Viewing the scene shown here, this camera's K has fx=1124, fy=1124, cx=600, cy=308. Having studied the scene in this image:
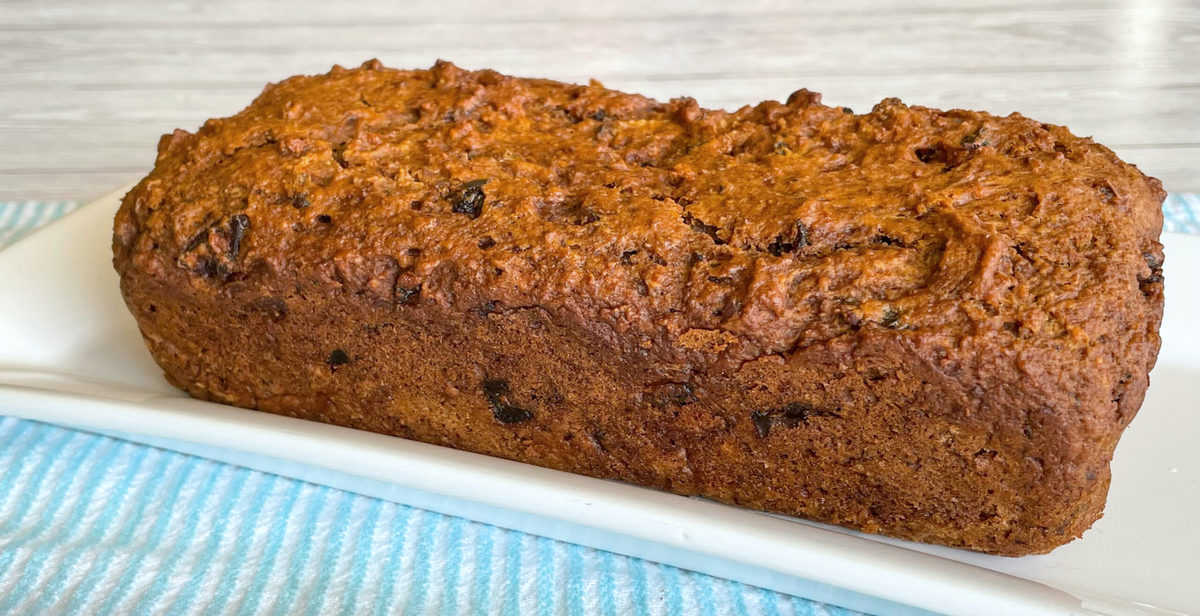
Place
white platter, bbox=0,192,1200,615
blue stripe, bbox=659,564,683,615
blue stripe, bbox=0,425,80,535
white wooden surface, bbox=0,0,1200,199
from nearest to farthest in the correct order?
1. white platter, bbox=0,192,1200,615
2. blue stripe, bbox=659,564,683,615
3. blue stripe, bbox=0,425,80,535
4. white wooden surface, bbox=0,0,1200,199

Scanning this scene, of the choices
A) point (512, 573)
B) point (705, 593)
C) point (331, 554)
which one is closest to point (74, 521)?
point (331, 554)

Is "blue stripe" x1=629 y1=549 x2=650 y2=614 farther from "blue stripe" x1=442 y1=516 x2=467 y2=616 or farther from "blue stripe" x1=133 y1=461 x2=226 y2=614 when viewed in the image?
"blue stripe" x1=133 y1=461 x2=226 y2=614

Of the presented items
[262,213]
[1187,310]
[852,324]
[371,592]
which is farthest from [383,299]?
[1187,310]

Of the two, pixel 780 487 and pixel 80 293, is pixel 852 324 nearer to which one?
pixel 780 487

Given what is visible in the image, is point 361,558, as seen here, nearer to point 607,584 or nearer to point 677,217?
point 607,584

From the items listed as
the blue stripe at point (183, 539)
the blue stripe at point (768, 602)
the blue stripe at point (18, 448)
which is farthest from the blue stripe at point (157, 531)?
the blue stripe at point (768, 602)

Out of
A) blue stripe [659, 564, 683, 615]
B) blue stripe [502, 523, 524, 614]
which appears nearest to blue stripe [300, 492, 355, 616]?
blue stripe [502, 523, 524, 614]
